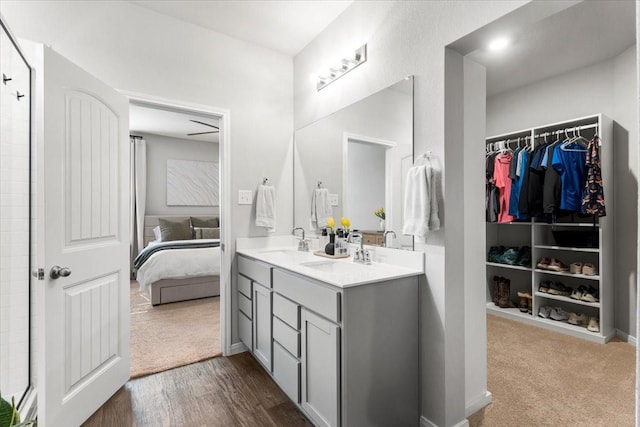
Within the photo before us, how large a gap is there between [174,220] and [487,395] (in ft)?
16.5

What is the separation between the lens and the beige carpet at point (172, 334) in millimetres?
2463

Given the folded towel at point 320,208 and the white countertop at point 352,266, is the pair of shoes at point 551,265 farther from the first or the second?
the folded towel at point 320,208

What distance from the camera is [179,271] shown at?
387cm

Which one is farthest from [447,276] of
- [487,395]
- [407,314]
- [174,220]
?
[174,220]

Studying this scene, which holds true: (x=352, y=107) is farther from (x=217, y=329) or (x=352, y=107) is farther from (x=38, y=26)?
(x=217, y=329)

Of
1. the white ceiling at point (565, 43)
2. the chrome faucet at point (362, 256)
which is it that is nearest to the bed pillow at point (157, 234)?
the chrome faucet at point (362, 256)

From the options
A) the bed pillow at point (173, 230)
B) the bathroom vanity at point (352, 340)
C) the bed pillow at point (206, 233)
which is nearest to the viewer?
the bathroom vanity at point (352, 340)

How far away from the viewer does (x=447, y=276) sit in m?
1.60

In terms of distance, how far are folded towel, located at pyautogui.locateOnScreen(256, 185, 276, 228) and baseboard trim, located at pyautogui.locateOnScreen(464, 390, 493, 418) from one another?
1.87m

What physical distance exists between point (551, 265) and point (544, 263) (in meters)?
0.08

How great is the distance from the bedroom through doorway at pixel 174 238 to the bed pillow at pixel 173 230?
1 centimetres

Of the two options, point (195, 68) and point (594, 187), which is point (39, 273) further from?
point (594, 187)

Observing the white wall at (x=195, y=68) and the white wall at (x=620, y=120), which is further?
the white wall at (x=620, y=120)

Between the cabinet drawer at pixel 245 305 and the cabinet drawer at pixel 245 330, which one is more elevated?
the cabinet drawer at pixel 245 305
